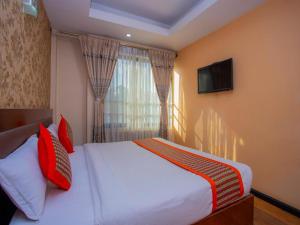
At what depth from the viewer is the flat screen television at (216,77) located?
102 inches

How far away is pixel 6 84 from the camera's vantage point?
112cm

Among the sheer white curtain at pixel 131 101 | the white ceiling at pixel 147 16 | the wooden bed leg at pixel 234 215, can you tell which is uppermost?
the white ceiling at pixel 147 16

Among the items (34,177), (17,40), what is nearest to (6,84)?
(17,40)

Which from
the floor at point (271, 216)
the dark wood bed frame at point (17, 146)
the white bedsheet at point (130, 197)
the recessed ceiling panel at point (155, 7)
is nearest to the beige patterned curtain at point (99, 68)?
the recessed ceiling panel at point (155, 7)

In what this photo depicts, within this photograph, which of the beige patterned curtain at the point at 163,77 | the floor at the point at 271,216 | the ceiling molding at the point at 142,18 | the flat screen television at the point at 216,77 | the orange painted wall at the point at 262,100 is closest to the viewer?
the floor at the point at 271,216

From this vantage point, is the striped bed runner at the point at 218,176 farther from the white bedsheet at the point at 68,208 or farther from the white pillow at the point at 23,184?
the white pillow at the point at 23,184

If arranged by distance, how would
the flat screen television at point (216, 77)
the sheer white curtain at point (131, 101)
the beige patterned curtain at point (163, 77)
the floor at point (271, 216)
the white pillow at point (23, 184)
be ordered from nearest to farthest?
the white pillow at point (23, 184) < the floor at point (271, 216) < the flat screen television at point (216, 77) < the sheer white curtain at point (131, 101) < the beige patterned curtain at point (163, 77)

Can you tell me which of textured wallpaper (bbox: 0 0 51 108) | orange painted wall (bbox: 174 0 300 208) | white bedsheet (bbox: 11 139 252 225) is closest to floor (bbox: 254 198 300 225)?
orange painted wall (bbox: 174 0 300 208)

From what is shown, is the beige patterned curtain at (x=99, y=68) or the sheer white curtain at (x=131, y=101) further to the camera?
the sheer white curtain at (x=131, y=101)

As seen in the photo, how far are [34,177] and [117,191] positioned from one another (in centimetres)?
46

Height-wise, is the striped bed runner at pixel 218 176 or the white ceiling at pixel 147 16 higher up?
the white ceiling at pixel 147 16

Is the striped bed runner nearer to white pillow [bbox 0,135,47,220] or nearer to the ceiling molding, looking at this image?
white pillow [bbox 0,135,47,220]

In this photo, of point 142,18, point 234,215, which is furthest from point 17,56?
point 142,18

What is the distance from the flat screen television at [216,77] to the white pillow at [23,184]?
8.65ft
